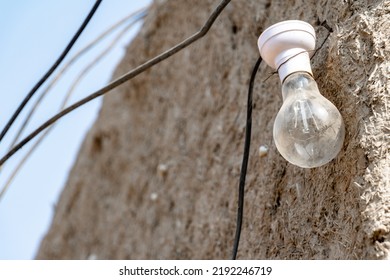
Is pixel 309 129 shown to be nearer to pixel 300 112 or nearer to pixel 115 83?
pixel 300 112

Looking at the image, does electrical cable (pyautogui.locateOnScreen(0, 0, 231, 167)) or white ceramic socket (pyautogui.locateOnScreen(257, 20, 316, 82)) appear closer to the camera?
white ceramic socket (pyautogui.locateOnScreen(257, 20, 316, 82))

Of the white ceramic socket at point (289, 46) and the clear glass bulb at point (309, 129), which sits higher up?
the white ceramic socket at point (289, 46)

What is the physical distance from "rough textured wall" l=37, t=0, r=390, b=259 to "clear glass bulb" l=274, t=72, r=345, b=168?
0.23 ft

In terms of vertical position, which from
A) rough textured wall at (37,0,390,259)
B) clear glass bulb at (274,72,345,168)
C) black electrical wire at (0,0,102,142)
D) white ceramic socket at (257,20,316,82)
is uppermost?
black electrical wire at (0,0,102,142)

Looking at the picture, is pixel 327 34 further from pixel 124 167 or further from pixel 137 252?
pixel 124 167

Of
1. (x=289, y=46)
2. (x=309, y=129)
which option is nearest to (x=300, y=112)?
(x=309, y=129)

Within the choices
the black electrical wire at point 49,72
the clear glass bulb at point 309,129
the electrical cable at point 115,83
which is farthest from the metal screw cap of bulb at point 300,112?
the black electrical wire at point 49,72

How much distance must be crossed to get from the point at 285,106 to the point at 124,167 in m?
2.01

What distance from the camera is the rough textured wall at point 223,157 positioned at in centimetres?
148

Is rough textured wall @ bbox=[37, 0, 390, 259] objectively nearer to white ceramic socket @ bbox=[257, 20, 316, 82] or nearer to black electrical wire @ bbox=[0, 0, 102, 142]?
white ceramic socket @ bbox=[257, 20, 316, 82]

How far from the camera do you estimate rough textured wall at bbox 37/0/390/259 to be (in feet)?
4.86

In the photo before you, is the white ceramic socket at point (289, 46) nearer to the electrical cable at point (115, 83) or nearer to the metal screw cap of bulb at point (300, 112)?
the metal screw cap of bulb at point (300, 112)

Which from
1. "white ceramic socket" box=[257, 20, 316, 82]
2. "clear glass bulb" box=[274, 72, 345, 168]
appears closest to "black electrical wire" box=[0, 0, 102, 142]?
"white ceramic socket" box=[257, 20, 316, 82]

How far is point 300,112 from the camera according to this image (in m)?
1.41
